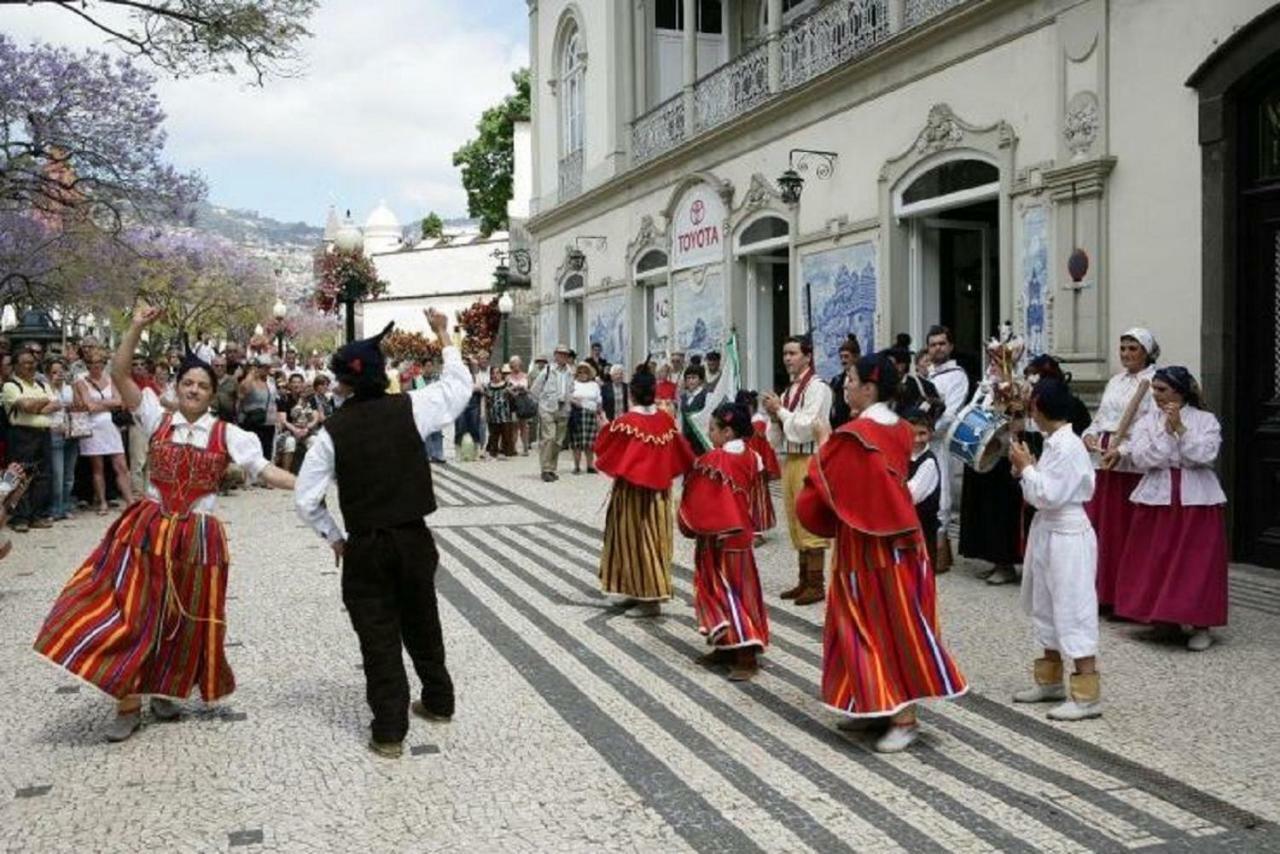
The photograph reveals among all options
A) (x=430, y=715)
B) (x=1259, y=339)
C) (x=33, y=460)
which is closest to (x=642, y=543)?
(x=430, y=715)

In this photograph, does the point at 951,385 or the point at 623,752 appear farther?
the point at 951,385

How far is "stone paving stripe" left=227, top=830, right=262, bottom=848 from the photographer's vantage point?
4.00 metres

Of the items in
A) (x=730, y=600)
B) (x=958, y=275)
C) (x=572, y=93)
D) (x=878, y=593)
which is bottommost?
(x=730, y=600)

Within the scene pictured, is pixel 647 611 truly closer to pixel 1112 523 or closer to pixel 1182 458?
pixel 1112 523

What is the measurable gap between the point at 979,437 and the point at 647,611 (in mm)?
2523

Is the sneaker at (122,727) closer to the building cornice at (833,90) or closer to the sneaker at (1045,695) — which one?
the sneaker at (1045,695)

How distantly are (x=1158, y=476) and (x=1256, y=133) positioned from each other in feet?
10.7

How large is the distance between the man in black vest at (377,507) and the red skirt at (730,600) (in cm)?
167

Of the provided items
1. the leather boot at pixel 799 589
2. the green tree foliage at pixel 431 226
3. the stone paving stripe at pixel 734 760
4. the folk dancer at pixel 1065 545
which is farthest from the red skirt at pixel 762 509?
the green tree foliage at pixel 431 226

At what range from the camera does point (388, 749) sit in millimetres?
4902

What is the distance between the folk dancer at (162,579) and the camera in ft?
16.8

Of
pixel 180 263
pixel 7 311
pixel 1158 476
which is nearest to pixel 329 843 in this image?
pixel 1158 476

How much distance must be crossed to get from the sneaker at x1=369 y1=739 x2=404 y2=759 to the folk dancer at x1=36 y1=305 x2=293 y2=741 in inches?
33.8

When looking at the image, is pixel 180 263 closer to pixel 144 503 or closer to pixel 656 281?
pixel 656 281
